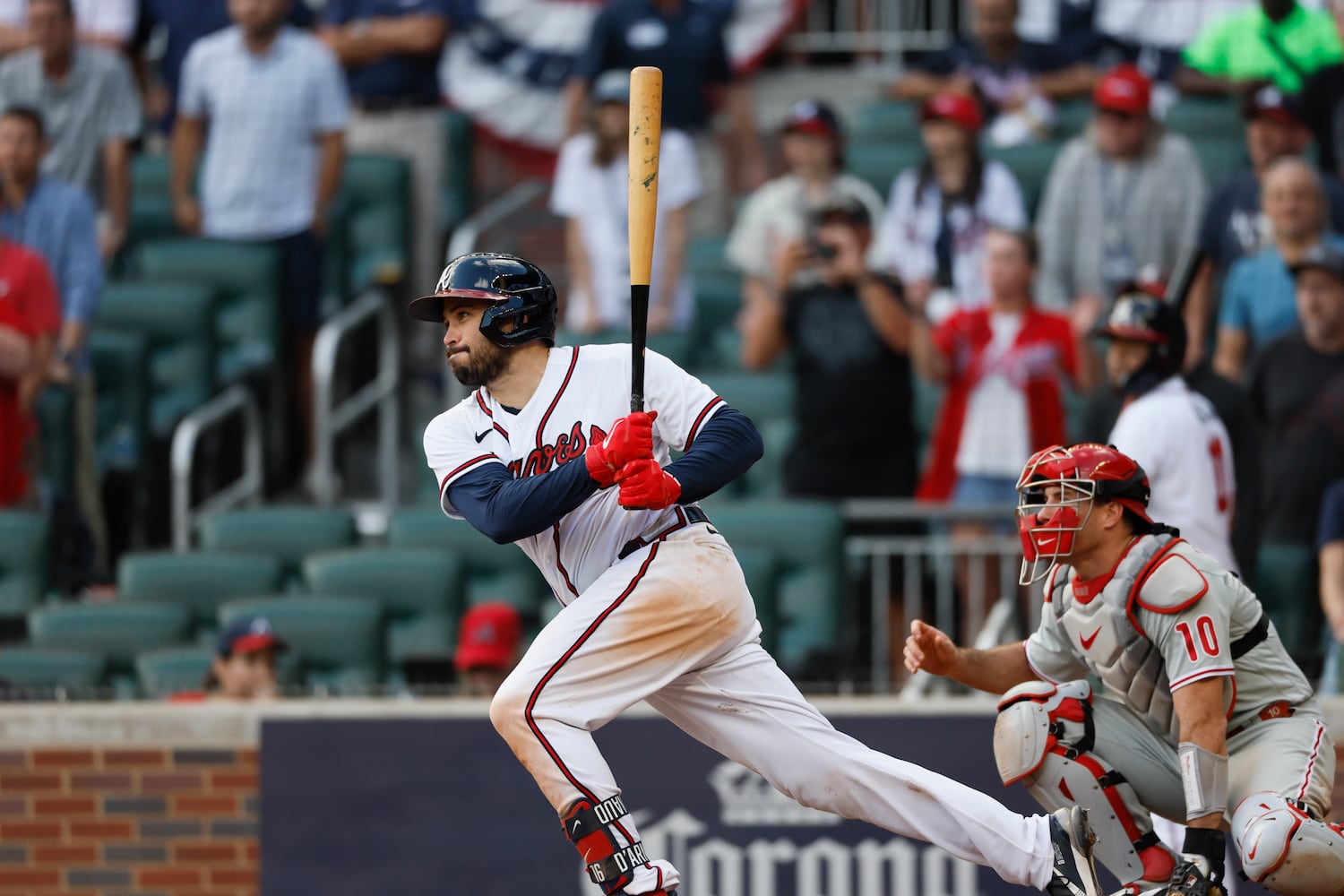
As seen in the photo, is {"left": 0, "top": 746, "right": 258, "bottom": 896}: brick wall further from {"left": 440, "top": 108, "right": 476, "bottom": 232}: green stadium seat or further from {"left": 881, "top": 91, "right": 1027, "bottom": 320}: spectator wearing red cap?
{"left": 440, "top": 108, "right": 476, "bottom": 232}: green stadium seat

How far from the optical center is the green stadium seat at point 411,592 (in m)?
7.91

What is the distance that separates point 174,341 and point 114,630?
1969 mm

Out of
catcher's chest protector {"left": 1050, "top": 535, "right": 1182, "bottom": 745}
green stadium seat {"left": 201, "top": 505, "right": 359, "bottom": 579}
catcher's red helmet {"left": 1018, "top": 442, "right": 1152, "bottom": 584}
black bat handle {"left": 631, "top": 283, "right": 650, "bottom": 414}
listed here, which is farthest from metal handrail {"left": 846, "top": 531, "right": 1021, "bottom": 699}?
black bat handle {"left": 631, "top": 283, "right": 650, "bottom": 414}

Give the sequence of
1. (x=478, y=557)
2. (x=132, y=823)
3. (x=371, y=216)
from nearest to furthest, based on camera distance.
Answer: (x=132, y=823)
(x=478, y=557)
(x=371, y=216)

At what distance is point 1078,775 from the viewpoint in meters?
5.24

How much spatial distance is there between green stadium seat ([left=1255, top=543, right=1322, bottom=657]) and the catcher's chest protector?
7.24ft

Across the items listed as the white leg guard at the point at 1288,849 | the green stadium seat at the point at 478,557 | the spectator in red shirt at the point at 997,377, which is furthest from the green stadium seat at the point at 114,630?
the white leg guard at the point at 1288,849

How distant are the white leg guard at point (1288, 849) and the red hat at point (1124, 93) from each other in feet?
14.0

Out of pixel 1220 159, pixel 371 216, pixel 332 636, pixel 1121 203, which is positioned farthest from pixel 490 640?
pixel 1220 159

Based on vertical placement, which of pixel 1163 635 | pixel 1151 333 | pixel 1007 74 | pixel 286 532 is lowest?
pixel 286 532

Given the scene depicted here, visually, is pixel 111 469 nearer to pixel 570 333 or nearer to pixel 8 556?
pixel 8 556

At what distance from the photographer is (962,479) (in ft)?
26.4

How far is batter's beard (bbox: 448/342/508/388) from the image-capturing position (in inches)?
204

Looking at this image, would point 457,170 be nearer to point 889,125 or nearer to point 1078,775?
point 889,125
